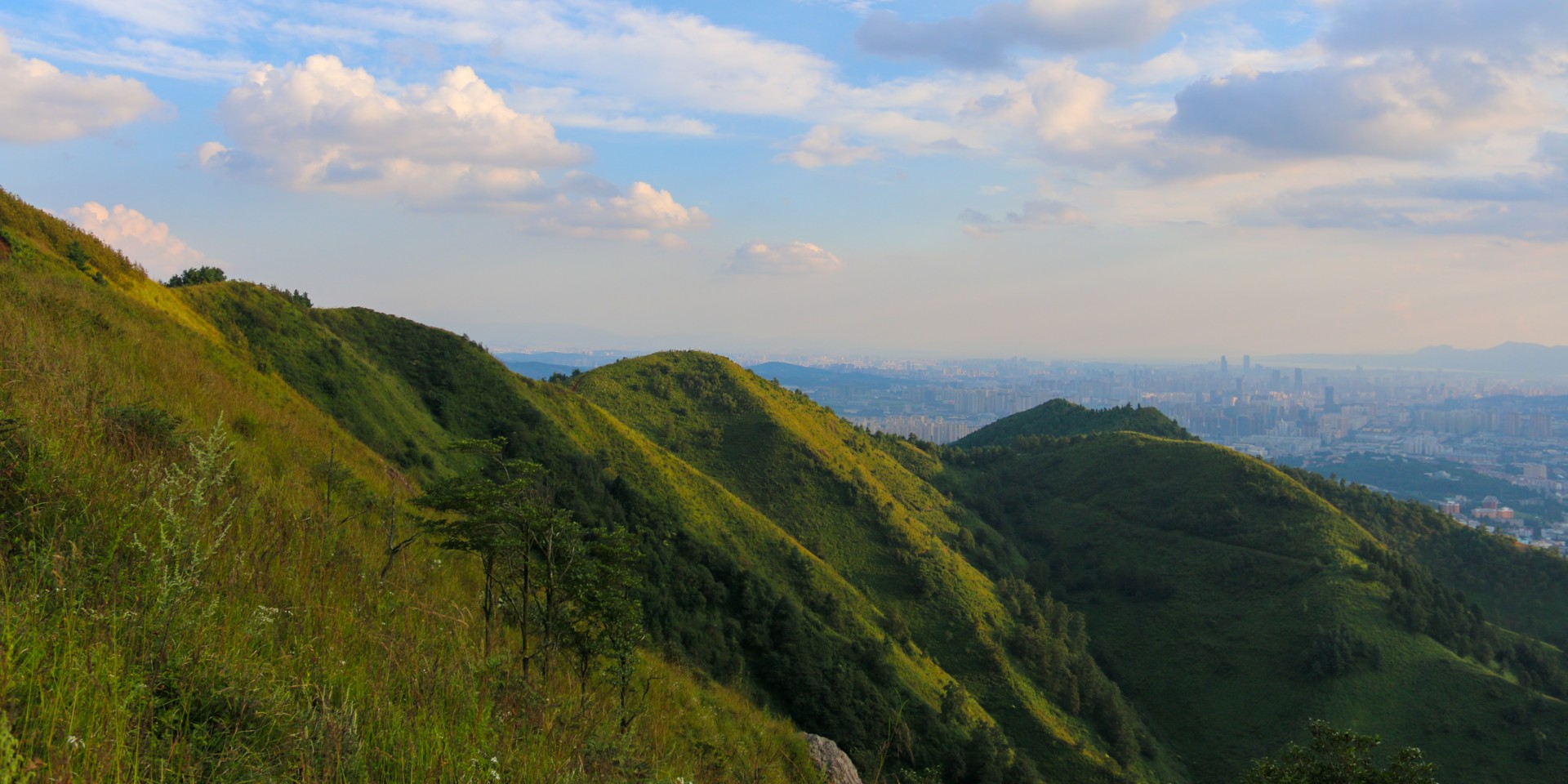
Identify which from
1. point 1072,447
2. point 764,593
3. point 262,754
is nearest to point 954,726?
point 764,593

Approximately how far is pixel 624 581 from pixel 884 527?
44318 mm

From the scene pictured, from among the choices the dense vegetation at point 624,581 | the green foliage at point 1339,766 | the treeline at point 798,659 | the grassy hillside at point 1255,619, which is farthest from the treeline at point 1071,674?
the green foliage at point 1339,766

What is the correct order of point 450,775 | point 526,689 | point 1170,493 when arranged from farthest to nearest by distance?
point 1170,493, point 526,689, point 450,775

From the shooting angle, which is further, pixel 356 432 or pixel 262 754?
pixel 356 432

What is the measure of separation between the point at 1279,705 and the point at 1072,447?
4003cm

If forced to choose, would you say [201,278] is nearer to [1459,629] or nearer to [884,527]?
[884,527]

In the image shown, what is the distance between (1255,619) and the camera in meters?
50.9

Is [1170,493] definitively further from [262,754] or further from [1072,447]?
[262,754]

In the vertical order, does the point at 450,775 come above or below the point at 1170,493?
above

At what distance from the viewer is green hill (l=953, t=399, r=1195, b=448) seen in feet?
331

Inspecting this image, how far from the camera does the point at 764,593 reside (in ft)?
107

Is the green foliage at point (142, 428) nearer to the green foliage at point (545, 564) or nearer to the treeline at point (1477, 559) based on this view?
the green foliage at point (545, 564)

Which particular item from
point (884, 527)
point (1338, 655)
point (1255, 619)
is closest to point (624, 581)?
point (884, 527)

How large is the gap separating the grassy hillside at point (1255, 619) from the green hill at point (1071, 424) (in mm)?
27359
